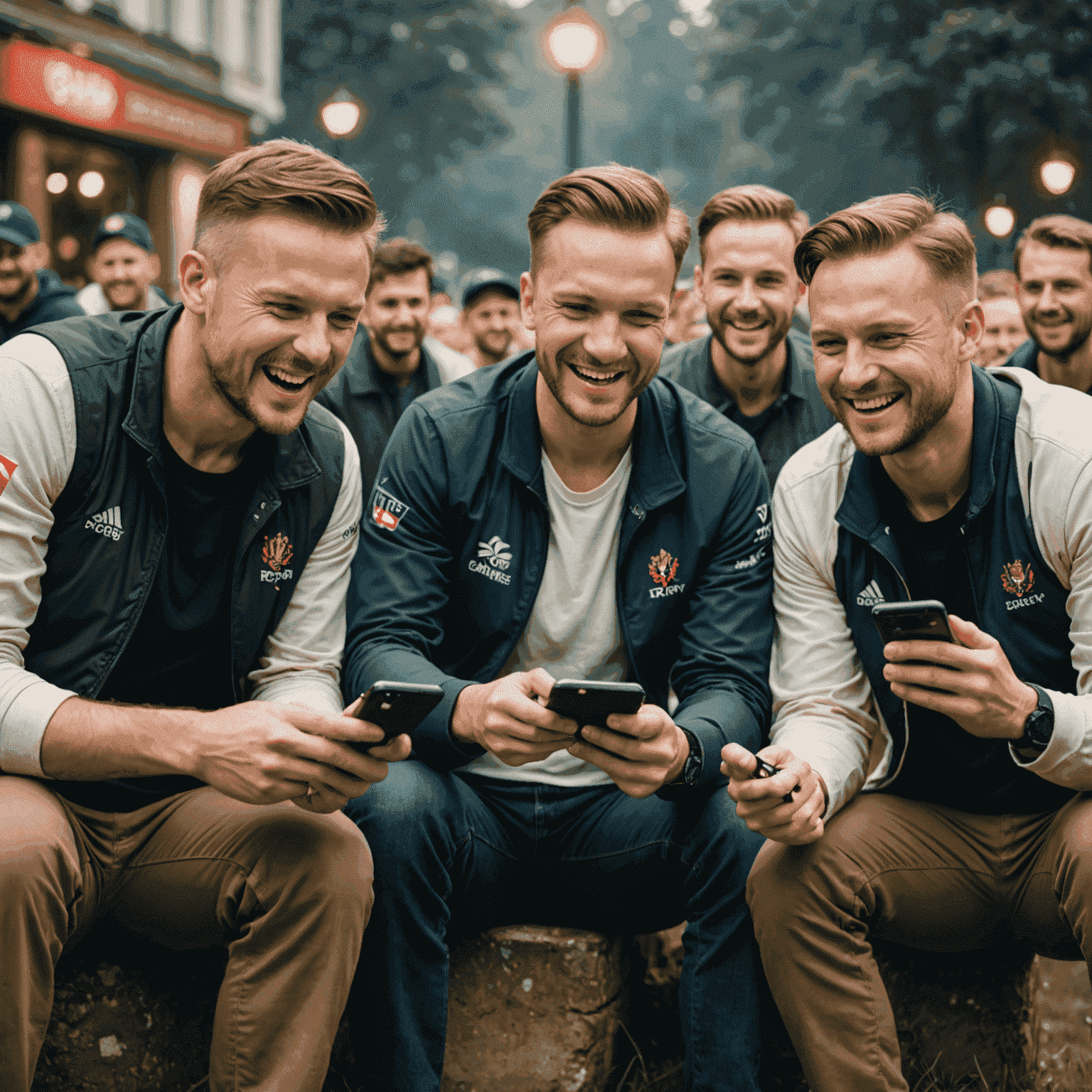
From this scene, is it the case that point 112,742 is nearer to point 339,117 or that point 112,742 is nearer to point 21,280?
point 21,280

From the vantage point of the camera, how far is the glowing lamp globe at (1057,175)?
20.5 metres

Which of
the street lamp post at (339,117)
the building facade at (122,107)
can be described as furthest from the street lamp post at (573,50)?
the building facade at (122,107)

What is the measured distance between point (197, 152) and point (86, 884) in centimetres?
1887

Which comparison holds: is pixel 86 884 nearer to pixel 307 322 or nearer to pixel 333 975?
pixel 333 975

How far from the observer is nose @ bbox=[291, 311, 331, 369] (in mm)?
2896

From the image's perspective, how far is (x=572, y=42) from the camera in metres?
14.6

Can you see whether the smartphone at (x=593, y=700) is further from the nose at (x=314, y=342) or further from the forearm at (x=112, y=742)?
the nose at (x=314, y=342)

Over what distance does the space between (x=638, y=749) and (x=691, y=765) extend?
228 mm

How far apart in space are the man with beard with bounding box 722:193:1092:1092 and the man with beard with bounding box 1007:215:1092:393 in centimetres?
378

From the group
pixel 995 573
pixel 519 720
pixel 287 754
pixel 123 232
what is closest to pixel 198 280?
pixel 287 754

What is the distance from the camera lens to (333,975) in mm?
2582

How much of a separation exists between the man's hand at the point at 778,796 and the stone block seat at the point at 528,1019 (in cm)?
56

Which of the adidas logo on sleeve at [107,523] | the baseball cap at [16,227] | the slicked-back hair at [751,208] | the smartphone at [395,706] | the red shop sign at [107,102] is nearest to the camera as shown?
the smartphone at [395,706]

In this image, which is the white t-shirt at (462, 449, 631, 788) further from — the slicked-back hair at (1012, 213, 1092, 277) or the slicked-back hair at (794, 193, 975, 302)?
the slicked-back hair at (1012, 213, 1092, 277)
